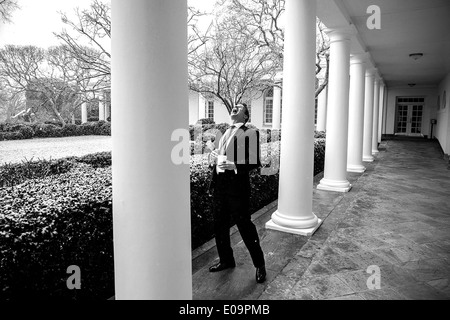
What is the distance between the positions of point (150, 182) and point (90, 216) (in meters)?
1.18

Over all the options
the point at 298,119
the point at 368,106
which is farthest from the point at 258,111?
the point at 298,119

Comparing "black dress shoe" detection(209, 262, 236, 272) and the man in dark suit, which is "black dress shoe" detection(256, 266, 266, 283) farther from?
"black dress shoe" detection(209, 262, 236, 272)

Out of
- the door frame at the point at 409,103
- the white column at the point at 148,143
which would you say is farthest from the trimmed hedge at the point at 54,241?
the door frame at the point at 409,103

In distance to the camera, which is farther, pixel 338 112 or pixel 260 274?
pixel 338 112

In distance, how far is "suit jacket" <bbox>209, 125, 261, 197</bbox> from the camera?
3152 mm

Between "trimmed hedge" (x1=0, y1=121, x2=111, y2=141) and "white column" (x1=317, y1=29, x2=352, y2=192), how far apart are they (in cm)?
2354

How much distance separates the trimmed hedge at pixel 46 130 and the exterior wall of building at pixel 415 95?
24912mm

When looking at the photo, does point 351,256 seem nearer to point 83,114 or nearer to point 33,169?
point 33,169

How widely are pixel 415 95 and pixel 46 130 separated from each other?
2977 cm

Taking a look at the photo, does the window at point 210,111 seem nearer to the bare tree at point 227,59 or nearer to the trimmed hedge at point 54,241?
the bare tree at point 227,59

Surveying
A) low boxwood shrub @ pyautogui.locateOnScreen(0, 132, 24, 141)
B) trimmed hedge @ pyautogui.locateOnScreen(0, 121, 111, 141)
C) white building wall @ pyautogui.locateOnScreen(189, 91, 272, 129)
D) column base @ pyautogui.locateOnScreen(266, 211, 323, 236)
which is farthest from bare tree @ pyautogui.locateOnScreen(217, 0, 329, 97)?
trimmed hedge @ pyautogui.locateOnScreen(0, 121, 111, 141)

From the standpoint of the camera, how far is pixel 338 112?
7.50 meters
